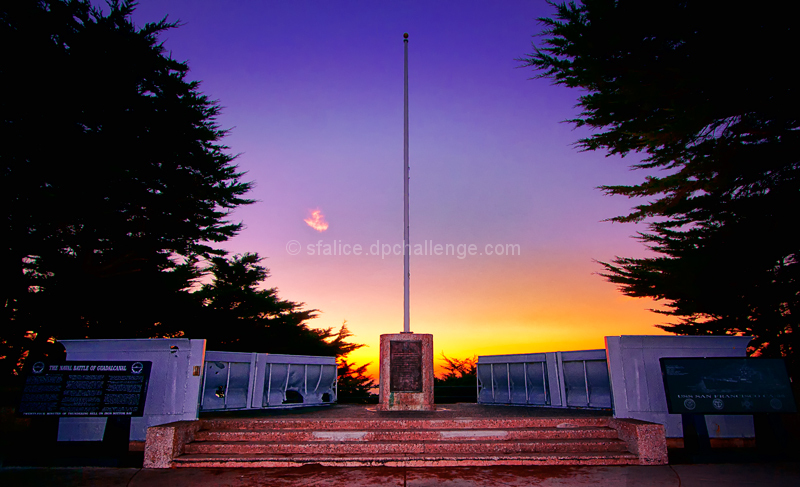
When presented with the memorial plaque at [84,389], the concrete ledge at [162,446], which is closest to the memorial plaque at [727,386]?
the concrete ledge at [162,446]

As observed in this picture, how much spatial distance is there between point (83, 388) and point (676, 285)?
1882cm

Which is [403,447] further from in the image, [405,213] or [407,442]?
[405,213]

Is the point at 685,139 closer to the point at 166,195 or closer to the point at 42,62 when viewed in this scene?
the point at 166,195

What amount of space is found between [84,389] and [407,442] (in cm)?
534

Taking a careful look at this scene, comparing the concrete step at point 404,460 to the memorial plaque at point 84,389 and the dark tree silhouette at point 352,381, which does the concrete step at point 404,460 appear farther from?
the dark tree silhouette at point 352,381

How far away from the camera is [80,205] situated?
13.4 meters

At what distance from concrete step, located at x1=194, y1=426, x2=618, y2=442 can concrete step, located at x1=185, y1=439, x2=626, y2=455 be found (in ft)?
0.56

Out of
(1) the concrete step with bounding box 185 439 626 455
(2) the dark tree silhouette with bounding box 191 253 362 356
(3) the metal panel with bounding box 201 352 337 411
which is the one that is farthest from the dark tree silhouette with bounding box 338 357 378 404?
(1) the concrete step with bounding box 185 439 626 455

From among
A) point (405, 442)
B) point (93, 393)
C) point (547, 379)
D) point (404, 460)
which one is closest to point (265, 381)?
point (93, 393)

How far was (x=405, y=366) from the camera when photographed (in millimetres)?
9672

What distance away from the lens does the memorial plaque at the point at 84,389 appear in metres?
6.52

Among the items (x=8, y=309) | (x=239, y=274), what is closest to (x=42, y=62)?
(x=8, y=309)

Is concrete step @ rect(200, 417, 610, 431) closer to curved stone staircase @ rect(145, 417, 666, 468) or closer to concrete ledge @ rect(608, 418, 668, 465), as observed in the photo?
curved stone staircase @ rect(145, 417, 666, 468)

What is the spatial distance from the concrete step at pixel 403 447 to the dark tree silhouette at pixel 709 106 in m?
6.37
